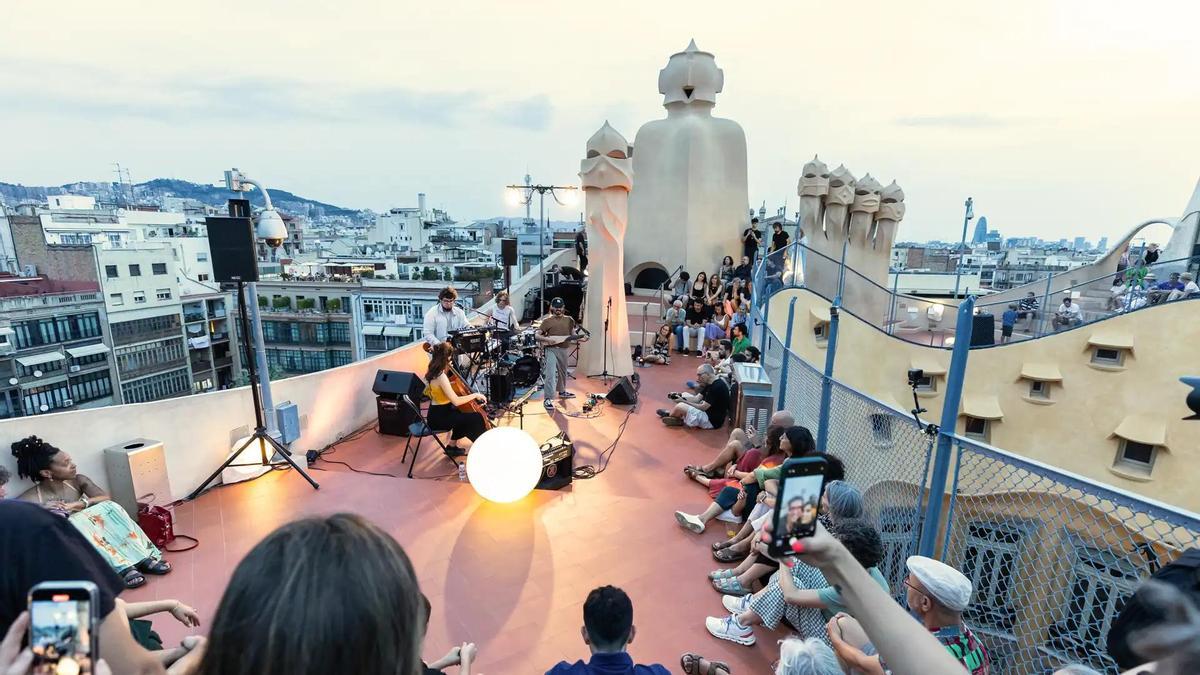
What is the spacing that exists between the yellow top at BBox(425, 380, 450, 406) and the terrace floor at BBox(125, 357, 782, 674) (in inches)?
33.5

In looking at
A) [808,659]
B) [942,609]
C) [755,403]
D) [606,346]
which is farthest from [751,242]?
[942,609]

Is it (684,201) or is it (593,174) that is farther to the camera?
(684,201)

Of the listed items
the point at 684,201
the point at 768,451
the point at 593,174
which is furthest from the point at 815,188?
the point at 768,451

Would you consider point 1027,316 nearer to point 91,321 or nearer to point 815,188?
point 815,188

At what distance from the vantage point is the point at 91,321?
1097 inches

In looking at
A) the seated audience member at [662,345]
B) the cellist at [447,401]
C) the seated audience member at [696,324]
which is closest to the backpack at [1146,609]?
the cellist at [447,401]

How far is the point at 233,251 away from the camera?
4.89 meters

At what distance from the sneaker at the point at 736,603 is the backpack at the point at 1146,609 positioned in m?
2.55

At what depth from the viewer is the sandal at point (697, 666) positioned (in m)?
3.08

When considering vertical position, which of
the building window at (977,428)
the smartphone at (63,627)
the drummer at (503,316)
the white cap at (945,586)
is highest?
the smartphone at (63,627)

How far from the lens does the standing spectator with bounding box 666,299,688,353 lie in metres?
11.7

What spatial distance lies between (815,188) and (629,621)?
60.1 ft

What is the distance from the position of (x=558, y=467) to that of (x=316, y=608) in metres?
4.79

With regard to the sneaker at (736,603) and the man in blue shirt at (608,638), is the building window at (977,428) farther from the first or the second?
the man in blue shirt at (608,638)
